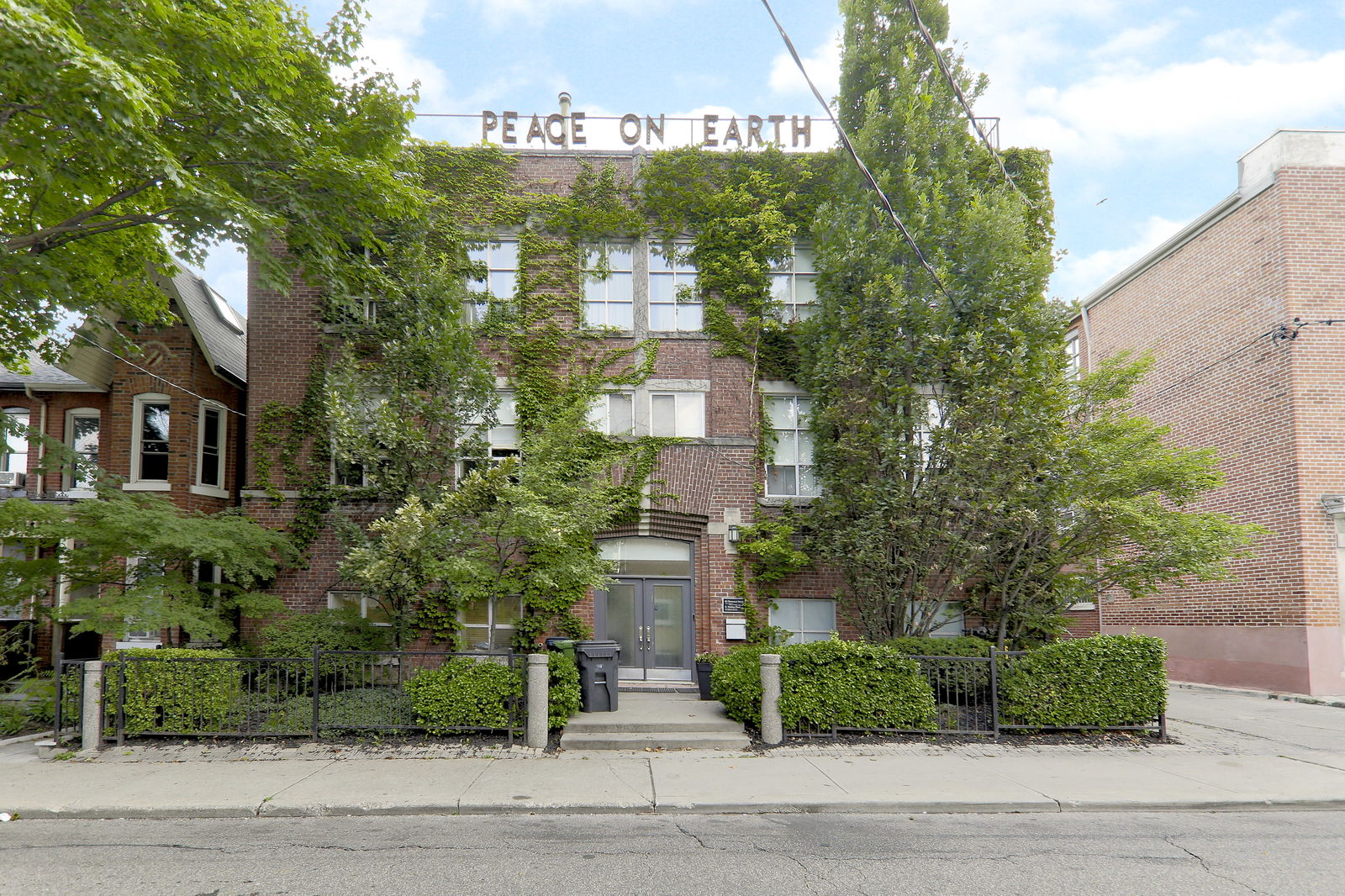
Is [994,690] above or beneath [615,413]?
beneath

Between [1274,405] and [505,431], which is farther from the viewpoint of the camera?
[1274,405]

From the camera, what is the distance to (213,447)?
17.2 metres

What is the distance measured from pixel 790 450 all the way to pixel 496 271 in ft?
23.1

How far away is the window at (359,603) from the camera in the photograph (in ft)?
50.0

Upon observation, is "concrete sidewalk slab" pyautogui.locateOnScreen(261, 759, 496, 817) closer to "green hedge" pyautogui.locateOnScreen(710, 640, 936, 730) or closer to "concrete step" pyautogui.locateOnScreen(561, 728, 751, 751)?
"concrete step" pyautogui.locateOnScreen(561, 728, 751, 751)

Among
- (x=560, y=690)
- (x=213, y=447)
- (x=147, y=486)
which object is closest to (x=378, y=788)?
(x=560, y=690)

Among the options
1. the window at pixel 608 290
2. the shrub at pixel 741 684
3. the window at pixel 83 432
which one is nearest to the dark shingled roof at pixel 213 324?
the window at pixel 83 432

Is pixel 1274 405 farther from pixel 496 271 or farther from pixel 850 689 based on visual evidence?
pixel 496 271

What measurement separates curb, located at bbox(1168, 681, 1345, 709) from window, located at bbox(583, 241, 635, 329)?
14.5m

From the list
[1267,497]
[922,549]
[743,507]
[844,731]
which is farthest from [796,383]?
[1267,497]

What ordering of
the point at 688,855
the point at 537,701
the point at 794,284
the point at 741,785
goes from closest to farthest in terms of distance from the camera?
the point at 688,855 < the point at 741,785 < the point at 537,701 < the point at 794,284

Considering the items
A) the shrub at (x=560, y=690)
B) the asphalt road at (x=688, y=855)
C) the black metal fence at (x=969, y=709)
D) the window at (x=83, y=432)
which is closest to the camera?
the asphalt road at (x=688, y=855)

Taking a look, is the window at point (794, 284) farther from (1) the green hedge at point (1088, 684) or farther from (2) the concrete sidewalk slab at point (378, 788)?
(2) the concrete sidewalk slab at point (378, 788)

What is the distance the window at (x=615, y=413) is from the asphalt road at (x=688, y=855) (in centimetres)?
916
